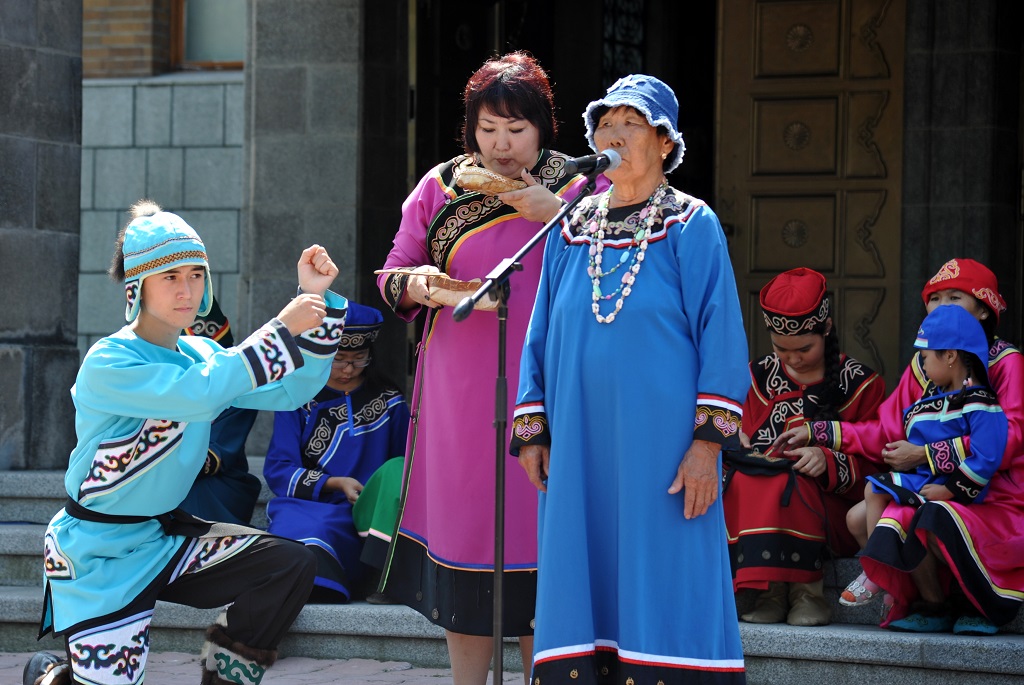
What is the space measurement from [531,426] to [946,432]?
2116 millimetres

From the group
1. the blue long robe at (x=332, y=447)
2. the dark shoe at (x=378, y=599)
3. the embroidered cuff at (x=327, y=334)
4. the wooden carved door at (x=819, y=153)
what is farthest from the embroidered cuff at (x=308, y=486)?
the wooden carved door at (x=819, y=153)

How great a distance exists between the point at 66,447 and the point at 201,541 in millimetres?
3588

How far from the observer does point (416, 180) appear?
8.48 m

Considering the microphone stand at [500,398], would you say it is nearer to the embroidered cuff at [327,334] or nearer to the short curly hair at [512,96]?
the embroidered cuff at [327,334]

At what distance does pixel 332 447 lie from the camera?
655cm

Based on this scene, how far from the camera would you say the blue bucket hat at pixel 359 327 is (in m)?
6.50

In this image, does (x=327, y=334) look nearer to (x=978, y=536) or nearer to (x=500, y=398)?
(x=500, y=398)

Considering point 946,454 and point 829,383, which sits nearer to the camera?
point 946,454

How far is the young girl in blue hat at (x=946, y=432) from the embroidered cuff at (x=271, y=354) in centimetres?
237

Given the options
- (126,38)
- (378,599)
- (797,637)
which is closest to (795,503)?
(797,637)

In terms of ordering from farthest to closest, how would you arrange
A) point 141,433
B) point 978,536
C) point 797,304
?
point 797,304 → point 978,536 → point 141,433

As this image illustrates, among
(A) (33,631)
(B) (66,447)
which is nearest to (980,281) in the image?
(A) (33,631)

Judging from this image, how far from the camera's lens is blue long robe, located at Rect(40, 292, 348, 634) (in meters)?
4.13

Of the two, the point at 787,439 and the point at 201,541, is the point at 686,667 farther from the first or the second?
the point at 787,439
